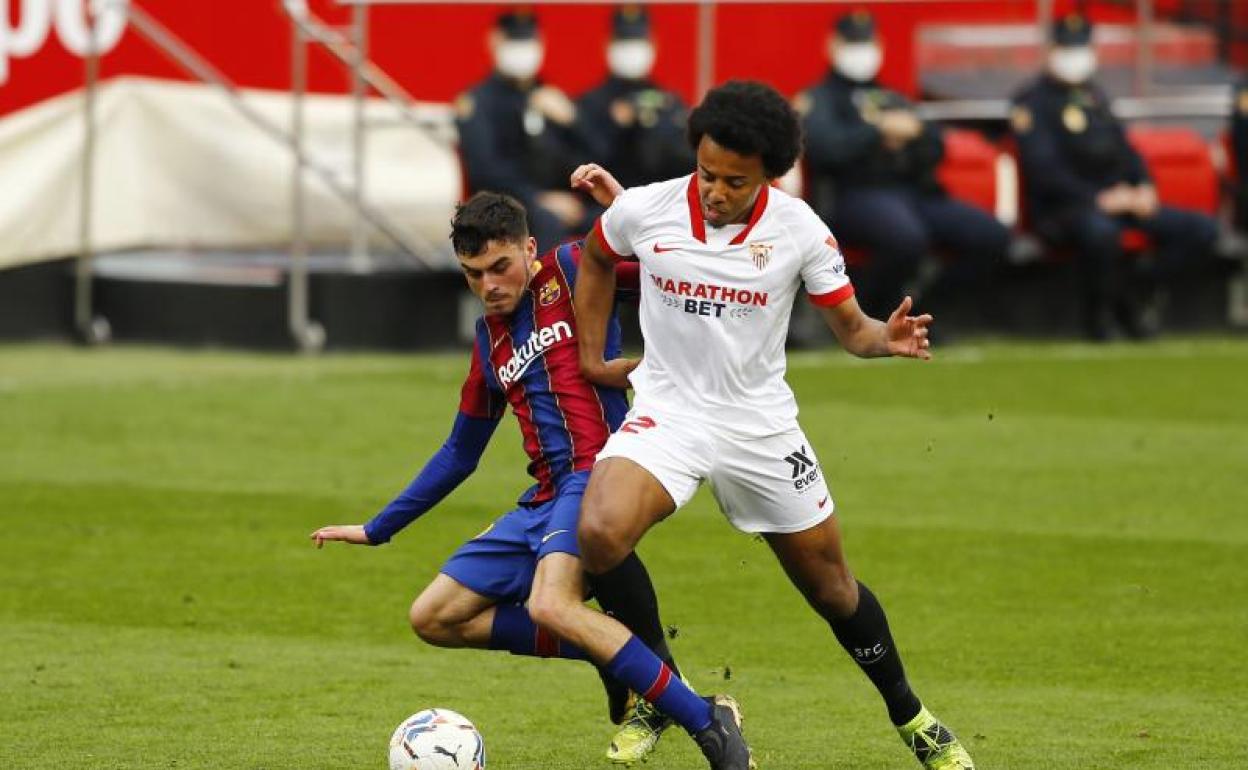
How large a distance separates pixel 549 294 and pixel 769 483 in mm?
1033

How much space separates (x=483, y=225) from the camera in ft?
23.8

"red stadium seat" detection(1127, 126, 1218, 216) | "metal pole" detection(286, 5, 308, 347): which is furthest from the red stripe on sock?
"red stadium seat" detection(1127, 126, 1218, 216)

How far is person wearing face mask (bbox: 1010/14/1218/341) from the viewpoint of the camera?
18.9m

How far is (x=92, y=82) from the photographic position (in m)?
18.1

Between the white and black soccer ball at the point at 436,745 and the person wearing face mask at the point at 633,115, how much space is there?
37.0 feet

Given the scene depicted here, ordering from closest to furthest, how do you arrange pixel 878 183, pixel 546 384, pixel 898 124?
1. pixel 546 384
2. pixel 898 124
3. pixel 878 183

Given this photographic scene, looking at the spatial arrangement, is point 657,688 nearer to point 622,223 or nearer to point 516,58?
point 622,223

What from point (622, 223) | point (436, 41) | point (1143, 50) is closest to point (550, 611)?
point (622, 223)

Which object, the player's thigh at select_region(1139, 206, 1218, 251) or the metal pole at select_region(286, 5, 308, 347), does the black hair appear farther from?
the player's thigh at select_region(1139, 206, 1218, 251)

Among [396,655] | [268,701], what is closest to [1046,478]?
[396,655]

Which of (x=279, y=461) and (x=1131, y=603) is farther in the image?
(x=279, y=461)

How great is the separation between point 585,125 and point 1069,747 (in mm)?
11183

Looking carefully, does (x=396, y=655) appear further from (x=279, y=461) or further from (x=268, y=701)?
(x=279, y=461)

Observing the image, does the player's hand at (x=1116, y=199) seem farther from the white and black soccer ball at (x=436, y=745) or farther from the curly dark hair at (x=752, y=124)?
the white and black soccer ball at (x=436, y=745)
